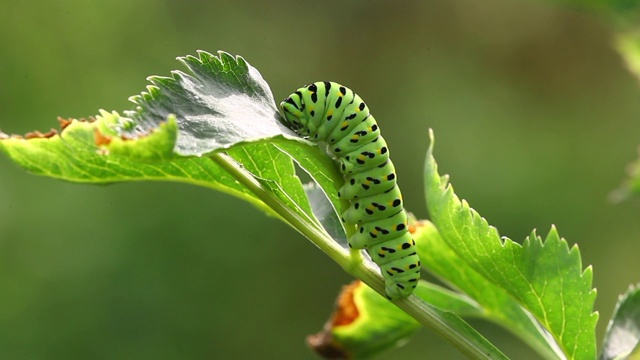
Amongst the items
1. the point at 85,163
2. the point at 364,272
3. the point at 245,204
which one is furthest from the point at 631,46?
the point at 245,204

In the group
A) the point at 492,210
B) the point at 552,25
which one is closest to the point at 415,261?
the point at 492,210

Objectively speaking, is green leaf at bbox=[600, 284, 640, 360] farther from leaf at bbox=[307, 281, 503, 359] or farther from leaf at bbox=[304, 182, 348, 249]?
leaf at bbox=[304, 182, 348, 249]

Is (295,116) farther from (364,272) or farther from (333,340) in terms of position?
(333,340)

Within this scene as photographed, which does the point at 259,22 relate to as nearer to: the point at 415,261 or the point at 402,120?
the point at 402,120

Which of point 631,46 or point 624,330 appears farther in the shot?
point 631,46

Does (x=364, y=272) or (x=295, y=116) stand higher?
(x=295, y=116)
